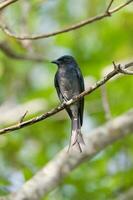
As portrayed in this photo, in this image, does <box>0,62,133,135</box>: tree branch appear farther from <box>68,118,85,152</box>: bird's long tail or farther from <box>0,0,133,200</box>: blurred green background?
<box>0,0,133,200</box>: blurred green background

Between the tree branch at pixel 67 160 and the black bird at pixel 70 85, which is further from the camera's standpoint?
the tree branch at pixel 67 160

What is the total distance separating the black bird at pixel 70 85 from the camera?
4340 mm

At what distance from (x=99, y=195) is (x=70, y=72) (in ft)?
6.23

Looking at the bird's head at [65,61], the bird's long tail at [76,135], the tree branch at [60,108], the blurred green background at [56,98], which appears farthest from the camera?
the blurred green background at [56,98]

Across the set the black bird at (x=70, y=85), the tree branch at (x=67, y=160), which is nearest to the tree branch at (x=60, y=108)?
the black bird at (x=70, y=85)

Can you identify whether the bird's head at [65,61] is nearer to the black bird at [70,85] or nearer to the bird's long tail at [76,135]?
the black bird at [70,85]

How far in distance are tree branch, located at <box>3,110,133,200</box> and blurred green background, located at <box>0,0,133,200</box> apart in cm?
67

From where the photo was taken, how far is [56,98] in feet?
22.1

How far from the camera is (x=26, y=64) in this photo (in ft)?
26.1

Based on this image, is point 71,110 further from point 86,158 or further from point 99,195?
point 99,195

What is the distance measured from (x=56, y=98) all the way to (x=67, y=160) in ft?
5.57

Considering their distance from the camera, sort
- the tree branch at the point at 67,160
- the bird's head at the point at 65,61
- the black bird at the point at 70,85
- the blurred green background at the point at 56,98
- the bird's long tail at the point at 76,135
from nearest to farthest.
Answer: the bird's long tail at the point at 76,135, the black bird at the point at 70,85, the bird's head at the point at 65,61, the tree branch at the point at 67,160, the blurred green background at the point at 56,98

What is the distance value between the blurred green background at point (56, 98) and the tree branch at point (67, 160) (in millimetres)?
669

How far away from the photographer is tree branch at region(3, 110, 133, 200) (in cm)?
476
